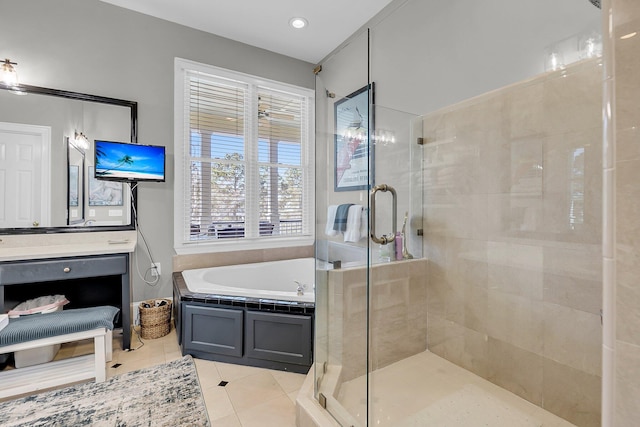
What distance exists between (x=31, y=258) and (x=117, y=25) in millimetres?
2100

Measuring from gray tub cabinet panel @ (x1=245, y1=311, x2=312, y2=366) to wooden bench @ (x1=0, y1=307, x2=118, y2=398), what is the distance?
92 centimetres

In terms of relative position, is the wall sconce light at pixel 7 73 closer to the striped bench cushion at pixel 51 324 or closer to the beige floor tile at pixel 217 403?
the striped bench cushion at pixel 51 324

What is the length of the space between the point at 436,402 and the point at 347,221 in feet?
4.17

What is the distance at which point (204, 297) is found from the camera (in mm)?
2119

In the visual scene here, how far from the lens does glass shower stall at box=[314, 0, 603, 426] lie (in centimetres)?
144

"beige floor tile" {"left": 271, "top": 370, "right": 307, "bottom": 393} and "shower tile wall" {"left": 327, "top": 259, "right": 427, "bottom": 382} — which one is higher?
"shower tile wall" {"left": 327, "top": 259, "right": 427, "bottom": 382}

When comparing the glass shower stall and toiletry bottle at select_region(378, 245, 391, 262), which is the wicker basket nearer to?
the glass shower stall

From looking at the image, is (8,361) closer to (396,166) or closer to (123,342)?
(123,342)

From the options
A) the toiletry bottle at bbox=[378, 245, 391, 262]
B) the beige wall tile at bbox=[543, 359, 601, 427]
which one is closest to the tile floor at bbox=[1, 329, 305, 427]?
the toiletry bottle at bbox=[378, 245, 391, 262]

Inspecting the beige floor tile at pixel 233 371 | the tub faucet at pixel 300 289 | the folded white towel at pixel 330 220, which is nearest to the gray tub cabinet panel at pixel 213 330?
the beige floor tile at pixel 233 371

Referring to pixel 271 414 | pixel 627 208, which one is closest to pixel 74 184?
pixel 271 414

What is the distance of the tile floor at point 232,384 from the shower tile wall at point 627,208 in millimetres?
1415

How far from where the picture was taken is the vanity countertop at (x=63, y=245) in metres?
2.00

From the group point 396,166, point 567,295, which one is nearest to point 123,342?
point 396,166
